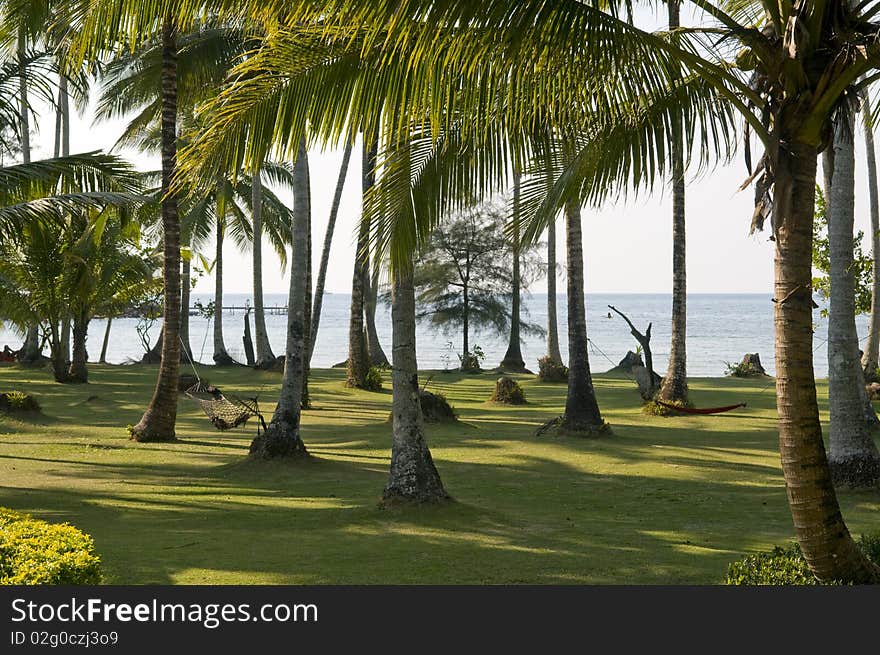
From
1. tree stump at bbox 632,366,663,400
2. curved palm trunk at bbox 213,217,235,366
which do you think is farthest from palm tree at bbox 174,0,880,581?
curved palm trunk at bbox 213,217,235,366

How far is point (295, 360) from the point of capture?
14.9 meters

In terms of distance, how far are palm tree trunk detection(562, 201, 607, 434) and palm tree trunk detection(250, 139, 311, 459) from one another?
189 inches

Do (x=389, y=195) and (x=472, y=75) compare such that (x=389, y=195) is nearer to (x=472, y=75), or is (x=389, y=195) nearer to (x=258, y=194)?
(x=472, y=75)

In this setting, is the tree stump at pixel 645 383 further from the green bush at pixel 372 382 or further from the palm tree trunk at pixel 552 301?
the palm tree trunk at pixel 552 301

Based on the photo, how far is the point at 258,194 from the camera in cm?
3228

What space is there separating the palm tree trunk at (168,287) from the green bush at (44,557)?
32.1 feet

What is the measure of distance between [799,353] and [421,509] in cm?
574

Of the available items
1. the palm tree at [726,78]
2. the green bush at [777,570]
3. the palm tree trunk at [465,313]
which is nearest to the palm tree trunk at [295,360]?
the palm tree at [726,78]

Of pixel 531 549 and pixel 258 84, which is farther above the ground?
pixel 258 84

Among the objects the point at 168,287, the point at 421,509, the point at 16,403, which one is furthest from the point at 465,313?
the point at 421,509

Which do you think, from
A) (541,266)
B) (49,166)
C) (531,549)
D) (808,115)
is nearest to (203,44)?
(49,166)

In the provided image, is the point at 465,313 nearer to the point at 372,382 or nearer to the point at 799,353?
the point at 372,382

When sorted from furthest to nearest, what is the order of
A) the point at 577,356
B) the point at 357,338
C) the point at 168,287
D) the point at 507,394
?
the point at 357,338
the point at 507,394
the point at 577,356
the point at 168,287

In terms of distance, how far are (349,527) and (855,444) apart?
641 centimetres
